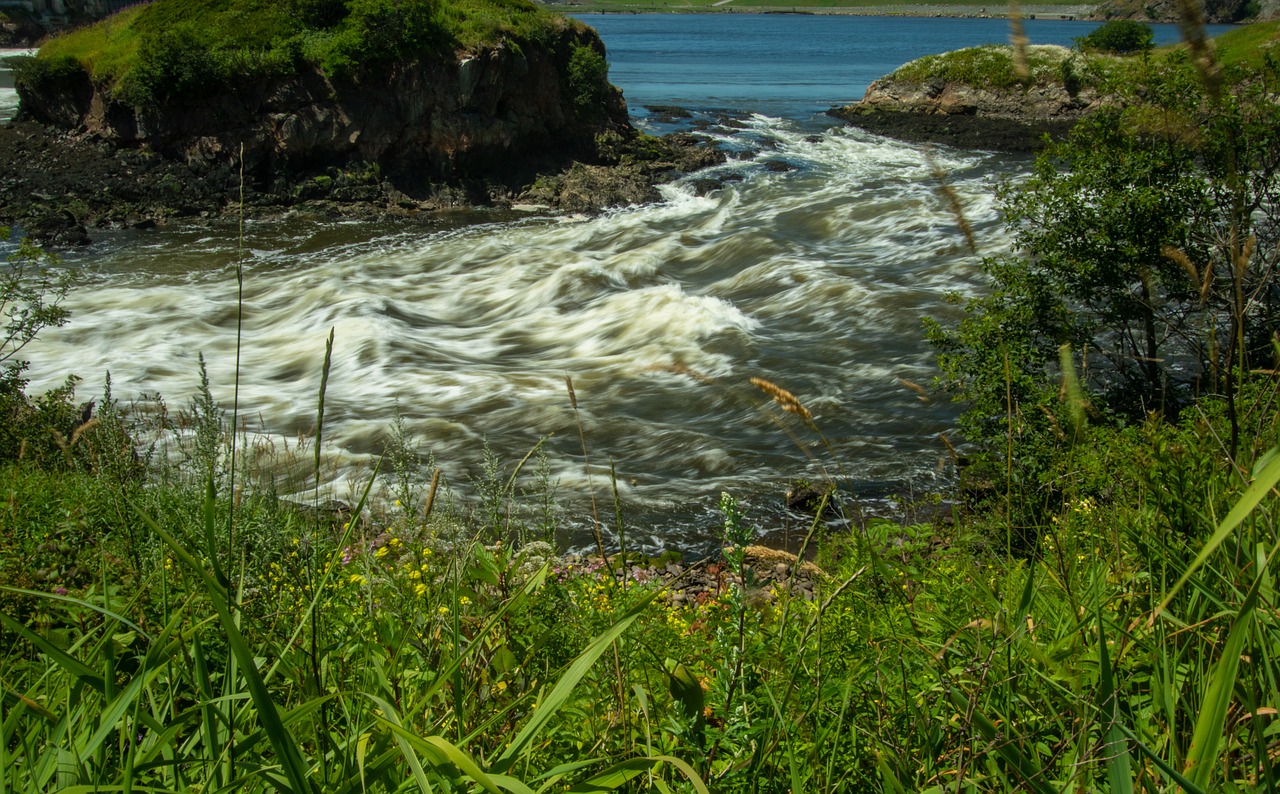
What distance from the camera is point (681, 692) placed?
1.95m

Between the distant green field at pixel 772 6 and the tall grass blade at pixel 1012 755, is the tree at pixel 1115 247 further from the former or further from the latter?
the distant green field at pixel 772 6

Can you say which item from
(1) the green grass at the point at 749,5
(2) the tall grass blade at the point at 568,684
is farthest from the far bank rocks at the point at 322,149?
(1) the green grass at the point at 749,5

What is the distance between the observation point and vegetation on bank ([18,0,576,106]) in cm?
2614

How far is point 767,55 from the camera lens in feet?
269

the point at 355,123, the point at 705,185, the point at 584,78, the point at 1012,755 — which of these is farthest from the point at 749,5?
the point at 1012,755

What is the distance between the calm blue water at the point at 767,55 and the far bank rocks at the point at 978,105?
272 cm

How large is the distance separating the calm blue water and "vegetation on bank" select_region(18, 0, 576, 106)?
1596 centimetres

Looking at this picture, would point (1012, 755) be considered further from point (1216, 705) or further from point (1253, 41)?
point (1253, 41)

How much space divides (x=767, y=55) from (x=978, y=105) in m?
45.1

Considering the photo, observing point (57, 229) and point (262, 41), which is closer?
point (57, 229)

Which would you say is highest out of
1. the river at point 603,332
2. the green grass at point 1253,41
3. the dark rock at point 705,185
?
the green grass at point 1253,41

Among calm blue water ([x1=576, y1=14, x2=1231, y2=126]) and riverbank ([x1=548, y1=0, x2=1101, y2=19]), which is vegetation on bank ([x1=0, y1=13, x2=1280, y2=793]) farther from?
riverbank ([x1=548, y1=0, x2=1101, y2=19])

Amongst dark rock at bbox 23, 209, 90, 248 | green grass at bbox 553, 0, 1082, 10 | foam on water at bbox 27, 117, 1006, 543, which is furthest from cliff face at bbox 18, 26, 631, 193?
green grass at bbox 553, 0, 1082, 10

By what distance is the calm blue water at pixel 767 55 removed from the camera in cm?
5019
